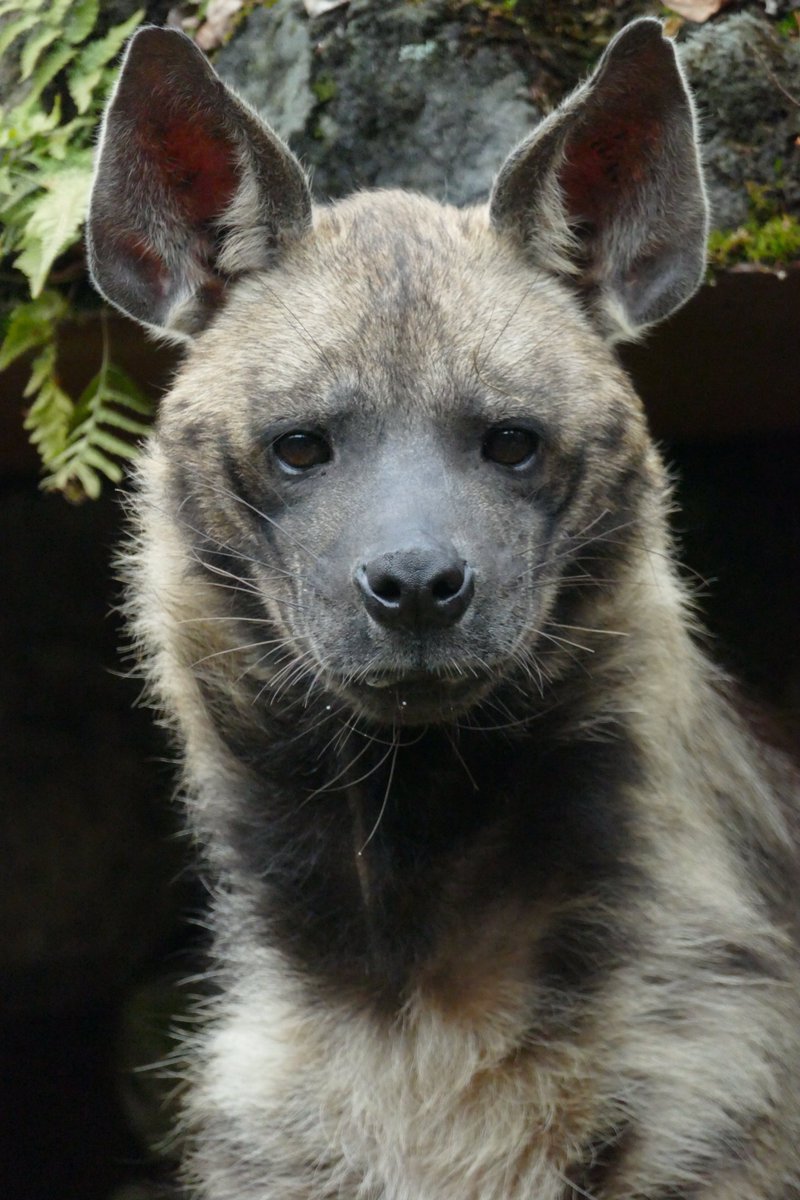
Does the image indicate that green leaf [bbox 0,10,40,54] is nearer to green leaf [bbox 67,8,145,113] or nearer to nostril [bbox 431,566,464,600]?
green leaf [bbox 67,8,145,113]

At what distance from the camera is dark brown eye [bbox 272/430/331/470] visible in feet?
11.9

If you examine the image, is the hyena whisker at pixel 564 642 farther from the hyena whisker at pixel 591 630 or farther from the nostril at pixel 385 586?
the nostril at pixel 385 586

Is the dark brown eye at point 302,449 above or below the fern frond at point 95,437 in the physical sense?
above

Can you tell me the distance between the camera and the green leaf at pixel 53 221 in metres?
4.77

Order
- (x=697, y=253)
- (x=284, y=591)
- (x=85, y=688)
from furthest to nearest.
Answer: (x=85, y=688) → (x=697, y=253) → (x=284, y=591)

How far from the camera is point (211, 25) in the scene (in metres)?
5.07

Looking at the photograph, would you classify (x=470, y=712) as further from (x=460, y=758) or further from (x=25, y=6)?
(x=25, y=6)

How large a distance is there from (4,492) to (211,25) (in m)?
3.36

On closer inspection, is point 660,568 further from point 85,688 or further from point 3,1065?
point 3,1065

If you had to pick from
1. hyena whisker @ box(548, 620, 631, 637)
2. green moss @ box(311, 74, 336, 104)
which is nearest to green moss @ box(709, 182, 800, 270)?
green moss @ box(311, 74, 336, 104)

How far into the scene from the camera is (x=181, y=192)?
4.00 m

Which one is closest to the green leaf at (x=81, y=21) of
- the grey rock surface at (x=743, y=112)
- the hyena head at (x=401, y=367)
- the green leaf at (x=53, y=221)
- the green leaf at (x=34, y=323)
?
the green leaf at (x=53, y=221)

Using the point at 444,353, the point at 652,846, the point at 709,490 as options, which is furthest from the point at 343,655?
the point at 709,490

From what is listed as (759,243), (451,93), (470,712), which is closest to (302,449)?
(470,712)
